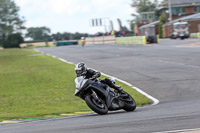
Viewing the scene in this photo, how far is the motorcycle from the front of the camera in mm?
10266

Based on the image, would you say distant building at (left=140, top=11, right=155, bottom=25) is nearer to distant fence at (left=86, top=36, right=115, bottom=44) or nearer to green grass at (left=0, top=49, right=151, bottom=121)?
distant fence at (left=86, top=36, right=115, bottom=44)

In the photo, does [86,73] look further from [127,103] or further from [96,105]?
[127,103]

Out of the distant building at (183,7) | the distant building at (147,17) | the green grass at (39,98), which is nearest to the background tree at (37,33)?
the distant building at (147,17)

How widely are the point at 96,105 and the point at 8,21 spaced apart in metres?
111

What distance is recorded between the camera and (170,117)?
28.5 feet

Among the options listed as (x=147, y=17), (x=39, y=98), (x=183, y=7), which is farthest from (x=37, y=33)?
(x=39, y=98)

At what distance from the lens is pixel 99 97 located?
10.5 meters

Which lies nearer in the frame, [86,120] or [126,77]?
[86,120]

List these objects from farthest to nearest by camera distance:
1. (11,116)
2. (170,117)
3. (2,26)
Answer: (2,26) → (11,116) → (170,117)

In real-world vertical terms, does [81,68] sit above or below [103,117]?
above

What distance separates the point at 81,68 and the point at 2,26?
10639 cm

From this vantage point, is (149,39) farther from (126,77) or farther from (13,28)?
(13,28)

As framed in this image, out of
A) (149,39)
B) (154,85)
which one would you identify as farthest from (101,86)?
(149,39)

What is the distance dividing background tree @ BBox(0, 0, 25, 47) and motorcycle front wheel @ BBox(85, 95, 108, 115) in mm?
98979
